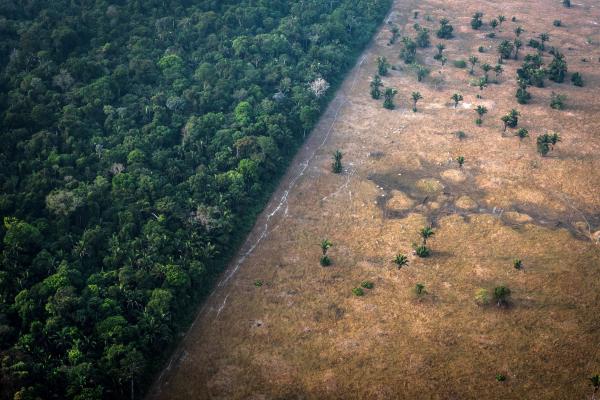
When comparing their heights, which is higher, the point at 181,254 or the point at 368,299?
the point at 181,254

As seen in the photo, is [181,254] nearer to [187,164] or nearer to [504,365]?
[187,164]

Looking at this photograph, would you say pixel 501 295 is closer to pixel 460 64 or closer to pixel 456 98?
pixel 456 98

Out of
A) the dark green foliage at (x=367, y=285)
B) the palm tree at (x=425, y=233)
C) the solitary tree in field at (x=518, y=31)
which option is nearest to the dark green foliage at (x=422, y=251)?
the palm tree at (x=425, y=233)

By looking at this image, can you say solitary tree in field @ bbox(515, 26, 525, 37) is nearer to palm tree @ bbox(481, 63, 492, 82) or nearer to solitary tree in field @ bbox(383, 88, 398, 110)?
palm tree @ bbox(481, 63, 492, 82)

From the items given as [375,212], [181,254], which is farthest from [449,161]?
[181,254]

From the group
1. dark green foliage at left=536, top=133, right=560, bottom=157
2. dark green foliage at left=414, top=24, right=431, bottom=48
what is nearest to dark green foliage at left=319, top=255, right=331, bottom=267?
dark green foliage at left=536, top=133, right=560, bottom=157

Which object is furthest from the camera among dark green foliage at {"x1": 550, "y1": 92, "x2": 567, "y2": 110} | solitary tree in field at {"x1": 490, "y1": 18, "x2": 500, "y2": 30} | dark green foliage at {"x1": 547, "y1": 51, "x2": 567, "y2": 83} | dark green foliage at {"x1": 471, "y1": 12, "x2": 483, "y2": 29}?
solitary tree in field at {"x1": 490, "y1": 18, "x2": 500, "y2": 30}

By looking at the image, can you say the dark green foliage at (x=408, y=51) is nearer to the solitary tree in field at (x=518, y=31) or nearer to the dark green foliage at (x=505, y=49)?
the dark green foliage at (x=505, y=49)
